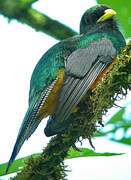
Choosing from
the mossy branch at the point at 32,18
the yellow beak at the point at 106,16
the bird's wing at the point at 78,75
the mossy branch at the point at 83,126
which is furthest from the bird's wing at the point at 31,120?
the yellow beak at the point at 106,16

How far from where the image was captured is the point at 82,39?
4.70 metres

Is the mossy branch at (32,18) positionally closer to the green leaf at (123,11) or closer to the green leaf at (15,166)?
the green leaf at (123,11)

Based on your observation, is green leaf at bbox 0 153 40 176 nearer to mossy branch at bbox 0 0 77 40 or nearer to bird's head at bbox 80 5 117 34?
mossy branch at bbox 0 0 77 40

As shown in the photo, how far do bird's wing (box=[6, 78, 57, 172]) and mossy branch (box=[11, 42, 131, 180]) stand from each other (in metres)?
0.46

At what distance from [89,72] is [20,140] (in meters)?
1.06

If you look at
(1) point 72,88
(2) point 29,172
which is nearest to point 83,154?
(2) point 29,172

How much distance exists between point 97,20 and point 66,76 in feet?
5.77

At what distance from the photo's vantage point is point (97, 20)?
5.39m

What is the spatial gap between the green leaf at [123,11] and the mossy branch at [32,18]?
0.88 meters

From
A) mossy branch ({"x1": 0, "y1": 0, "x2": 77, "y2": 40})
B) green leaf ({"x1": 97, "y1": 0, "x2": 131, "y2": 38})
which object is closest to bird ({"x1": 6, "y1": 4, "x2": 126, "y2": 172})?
mossy branch ({"x1": 0, "y1": 0, "x2": 77, "y2": 40})

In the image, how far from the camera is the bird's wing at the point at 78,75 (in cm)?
360

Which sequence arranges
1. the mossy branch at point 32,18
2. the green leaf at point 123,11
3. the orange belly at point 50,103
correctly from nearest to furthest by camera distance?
1. the green leaf at point 123,11
2. the mossy branch at point 32,18
3. the orange belly at point 50,103

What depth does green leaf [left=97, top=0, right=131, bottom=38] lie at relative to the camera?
3297 mm

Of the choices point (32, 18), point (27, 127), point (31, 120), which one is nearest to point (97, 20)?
point (32, 18)
